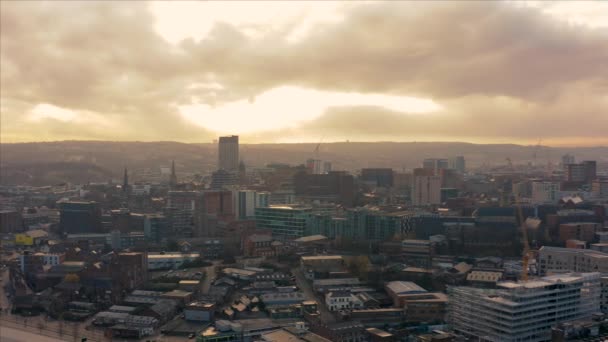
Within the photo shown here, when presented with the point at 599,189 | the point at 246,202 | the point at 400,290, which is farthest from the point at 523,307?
the point at 599,189

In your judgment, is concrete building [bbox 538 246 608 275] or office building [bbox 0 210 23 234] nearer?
concrete building [bbox 538 246 608 275]

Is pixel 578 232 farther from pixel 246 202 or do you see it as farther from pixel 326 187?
pixel 326 187

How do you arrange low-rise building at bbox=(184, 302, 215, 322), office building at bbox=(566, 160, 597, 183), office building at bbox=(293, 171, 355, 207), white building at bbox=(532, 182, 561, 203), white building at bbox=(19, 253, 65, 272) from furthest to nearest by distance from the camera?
1. office building at bbox=(566, 160, 597, 183)
2. office building at bbox=(293, 171, 355, 207)
3. white building at bbox=(532, 182, 561, 203)
4. white building at bbox=(19, 253, 65, 272)
5. low-rise building at bbox=(184, 302, 215, 322)

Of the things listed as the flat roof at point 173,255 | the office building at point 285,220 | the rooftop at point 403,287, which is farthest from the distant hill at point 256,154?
the rooftop at point 403,287

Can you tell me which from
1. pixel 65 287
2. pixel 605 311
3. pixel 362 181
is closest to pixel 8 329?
pixel 65 287

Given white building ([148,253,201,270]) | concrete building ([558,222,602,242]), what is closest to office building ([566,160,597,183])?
concrete building ([558,222,602,242])

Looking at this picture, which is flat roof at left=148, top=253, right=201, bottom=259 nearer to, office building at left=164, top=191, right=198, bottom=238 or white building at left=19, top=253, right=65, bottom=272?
white building at left=19, top=253, right=65, bottom=272
